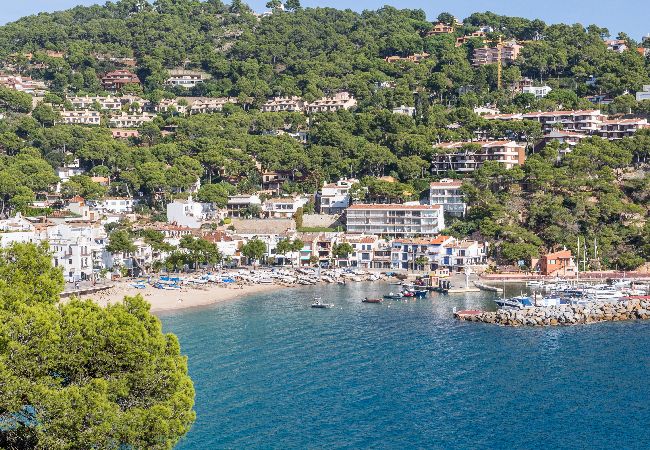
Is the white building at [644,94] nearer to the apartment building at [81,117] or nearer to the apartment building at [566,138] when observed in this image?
the apartment building at [566,138]

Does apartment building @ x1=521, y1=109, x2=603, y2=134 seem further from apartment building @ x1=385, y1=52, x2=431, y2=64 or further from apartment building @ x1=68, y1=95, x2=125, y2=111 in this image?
apartment building @ x1=68, y1=95, x2=125, y2=111

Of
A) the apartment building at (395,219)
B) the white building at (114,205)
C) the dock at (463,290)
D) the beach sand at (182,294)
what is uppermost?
the white building at (114,205)

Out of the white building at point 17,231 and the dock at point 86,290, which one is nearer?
the dock at point 86,290

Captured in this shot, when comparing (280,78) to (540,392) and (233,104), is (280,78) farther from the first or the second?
(540,392)

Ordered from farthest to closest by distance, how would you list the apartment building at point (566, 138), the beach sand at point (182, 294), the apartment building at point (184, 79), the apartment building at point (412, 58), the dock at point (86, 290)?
the apartment building at point (412, 58), the apartment building at point (184, 79), the apartment building at point (566, 138), the dock at point (86, 290), the beach sand at point (182, 294)

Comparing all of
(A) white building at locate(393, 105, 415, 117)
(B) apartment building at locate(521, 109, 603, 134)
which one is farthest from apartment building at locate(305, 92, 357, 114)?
(B) apartment building at locate(521, 109, 603, 134)

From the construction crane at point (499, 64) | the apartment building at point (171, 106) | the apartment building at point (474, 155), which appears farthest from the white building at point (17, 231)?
the construction crane at point (499, 64)

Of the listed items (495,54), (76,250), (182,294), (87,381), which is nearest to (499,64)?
(495,54)
